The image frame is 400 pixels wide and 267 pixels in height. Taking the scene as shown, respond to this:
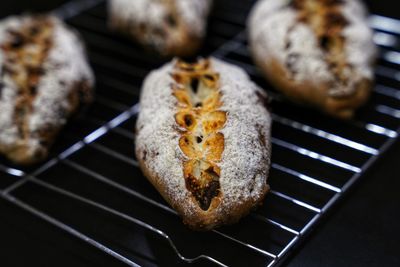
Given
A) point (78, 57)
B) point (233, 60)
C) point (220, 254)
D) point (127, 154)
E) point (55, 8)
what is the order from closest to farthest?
1. point (220, 254)
2. point (127, 154)
3. point (78, 57)
4. point (233, 60)
5. point (55, 8)

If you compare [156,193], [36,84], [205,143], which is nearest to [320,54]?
[205,143]

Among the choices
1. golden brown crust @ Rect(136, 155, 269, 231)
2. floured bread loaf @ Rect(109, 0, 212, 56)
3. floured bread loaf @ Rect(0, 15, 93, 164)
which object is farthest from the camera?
floured bread loaf @ Rect(109, 0, 212, 56)

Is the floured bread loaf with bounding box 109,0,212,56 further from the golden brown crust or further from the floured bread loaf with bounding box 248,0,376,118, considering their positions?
the golden brown crust

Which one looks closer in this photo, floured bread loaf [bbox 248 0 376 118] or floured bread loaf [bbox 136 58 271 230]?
floured bread loaf [bbox 136 58 271 230]

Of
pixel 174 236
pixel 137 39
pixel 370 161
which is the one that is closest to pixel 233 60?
pixel 137 39

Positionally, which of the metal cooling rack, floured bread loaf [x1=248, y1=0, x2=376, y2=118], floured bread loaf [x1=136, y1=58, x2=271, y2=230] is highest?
floured bread loaf [x1=248, y1=0, x2=376, y2=118]

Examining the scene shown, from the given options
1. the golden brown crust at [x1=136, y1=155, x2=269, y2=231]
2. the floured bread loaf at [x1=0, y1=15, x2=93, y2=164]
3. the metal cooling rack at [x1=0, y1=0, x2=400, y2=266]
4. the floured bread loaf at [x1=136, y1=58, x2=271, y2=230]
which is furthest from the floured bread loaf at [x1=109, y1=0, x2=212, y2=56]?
the golden brown crust at [x1=136, y1=155, x2=269, y2=231]

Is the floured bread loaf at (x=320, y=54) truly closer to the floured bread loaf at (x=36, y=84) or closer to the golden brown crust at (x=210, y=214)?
the golden brown crust at (x=210, y=214)

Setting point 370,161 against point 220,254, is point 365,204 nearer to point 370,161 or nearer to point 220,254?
point 370,161
